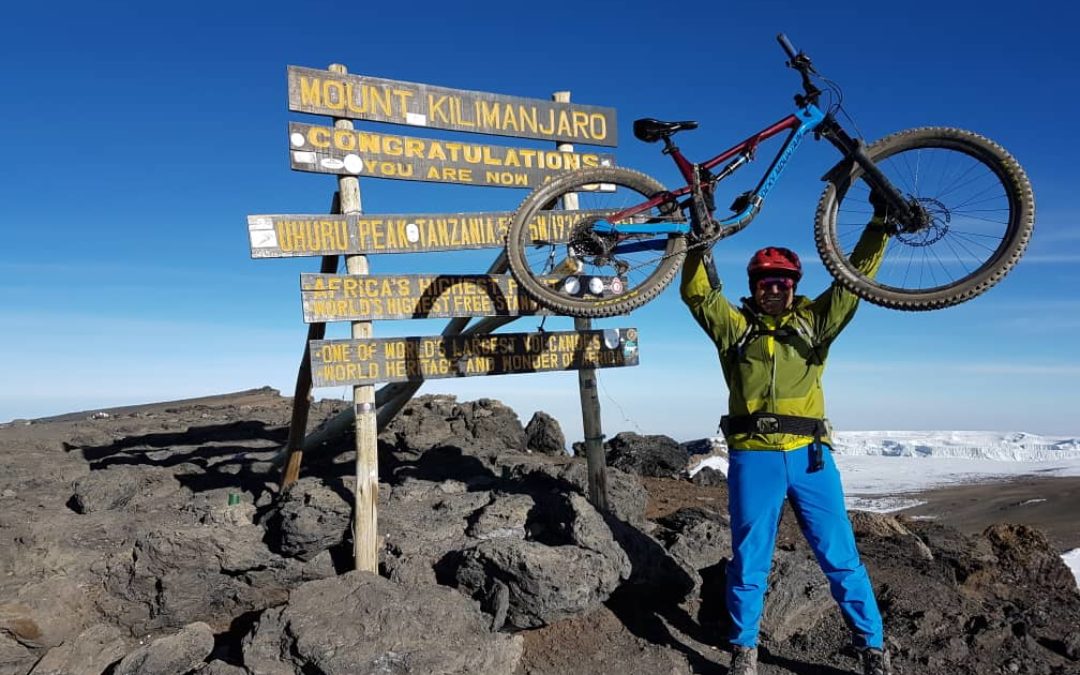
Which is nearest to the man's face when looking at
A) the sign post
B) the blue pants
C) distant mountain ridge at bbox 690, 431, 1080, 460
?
the blue pants

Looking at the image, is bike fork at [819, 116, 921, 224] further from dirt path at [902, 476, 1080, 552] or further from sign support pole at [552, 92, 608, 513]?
dirt path at [902, 476, 1080, 552]

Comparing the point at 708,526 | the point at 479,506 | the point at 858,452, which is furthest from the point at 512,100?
the point at 858,452

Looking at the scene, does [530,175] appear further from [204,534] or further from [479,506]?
[204,534]

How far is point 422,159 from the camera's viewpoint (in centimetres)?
664

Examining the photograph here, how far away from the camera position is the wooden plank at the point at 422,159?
6074mm

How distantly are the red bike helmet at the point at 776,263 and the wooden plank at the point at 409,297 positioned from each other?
96.5 inches

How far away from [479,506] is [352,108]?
3.93 m

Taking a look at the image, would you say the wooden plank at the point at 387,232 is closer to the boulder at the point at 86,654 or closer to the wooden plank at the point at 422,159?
the wooden plank at the point at 422,159

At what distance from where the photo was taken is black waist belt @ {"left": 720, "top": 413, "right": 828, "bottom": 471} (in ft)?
15.1

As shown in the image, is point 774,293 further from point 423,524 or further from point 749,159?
point 423,524

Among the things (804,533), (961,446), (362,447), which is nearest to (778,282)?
(804,533)

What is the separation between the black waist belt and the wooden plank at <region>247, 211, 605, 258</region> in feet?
9.05

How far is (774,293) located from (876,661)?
8.29 feet

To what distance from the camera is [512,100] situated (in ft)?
23.2
